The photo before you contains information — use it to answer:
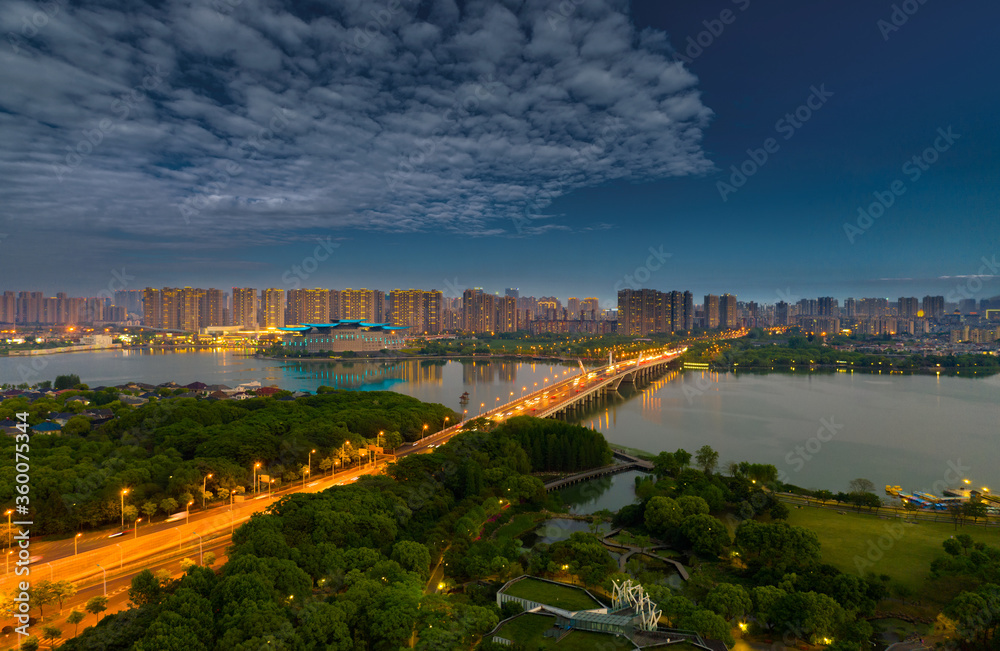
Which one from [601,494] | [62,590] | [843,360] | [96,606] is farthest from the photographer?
[843,360]

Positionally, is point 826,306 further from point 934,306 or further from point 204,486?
point 204,486

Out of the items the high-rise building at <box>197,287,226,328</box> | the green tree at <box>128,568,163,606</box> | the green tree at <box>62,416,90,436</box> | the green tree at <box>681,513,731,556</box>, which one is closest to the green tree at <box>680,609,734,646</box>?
the green tree at <box>681,513,731,556</box>

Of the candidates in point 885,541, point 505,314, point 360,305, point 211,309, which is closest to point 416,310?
point 360,305

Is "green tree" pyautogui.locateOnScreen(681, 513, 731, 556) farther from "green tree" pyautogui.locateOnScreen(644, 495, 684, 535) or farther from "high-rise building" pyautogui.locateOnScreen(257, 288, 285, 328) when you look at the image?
"high-rise building" pyautogui.locateOnScreen(257, 288, 285, 328)

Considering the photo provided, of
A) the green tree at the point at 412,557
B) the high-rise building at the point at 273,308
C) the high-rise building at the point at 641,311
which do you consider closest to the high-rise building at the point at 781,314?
the high-rise building at the point at 641,311

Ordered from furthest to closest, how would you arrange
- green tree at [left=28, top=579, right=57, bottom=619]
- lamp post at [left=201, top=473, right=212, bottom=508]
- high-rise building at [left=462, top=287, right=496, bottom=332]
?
1. high-rise building at [left=462, top=287, right=496, bottom=332]
2. lamp post at [left=201, top=473, right=212, bottom=508]
3. green tree at [left=28, top=579, right=57, bottom=619]

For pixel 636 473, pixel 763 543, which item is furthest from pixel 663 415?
pixel 763 543

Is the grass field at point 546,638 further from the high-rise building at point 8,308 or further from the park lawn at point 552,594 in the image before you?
the high-rise building at point 8,308
